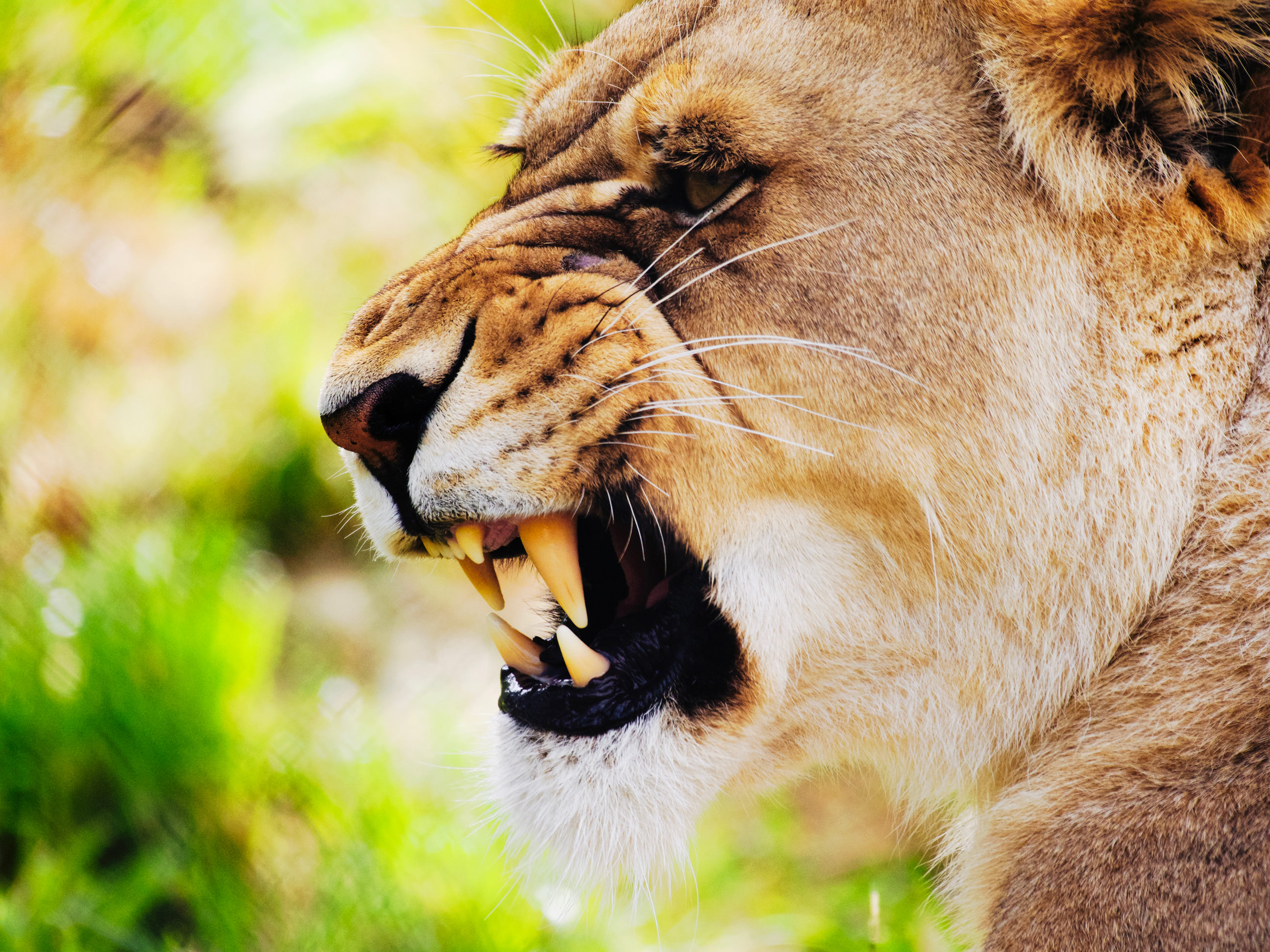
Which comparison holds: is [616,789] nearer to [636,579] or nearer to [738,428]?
[636,579]

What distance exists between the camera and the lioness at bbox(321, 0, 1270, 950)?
152 cm

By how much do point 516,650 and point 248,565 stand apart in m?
2.09

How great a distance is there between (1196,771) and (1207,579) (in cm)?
25

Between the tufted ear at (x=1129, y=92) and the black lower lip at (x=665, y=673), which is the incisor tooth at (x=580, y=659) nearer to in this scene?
the black lower lip at (x=665, y=673)

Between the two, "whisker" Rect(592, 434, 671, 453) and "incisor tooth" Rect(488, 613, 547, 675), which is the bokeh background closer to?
"incisor tooth" Rect(488, 613, 547, 675)

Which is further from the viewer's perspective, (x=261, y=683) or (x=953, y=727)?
(x=261, y=683)

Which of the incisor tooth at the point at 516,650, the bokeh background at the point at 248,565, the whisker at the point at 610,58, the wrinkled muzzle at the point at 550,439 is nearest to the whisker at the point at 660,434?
the wrinkled muzzle at the point at 550,439

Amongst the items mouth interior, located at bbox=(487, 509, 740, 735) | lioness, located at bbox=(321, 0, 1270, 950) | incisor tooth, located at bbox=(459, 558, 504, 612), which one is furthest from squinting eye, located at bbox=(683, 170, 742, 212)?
incisor tooth, located at bbox=(459, 558, 504, 612)

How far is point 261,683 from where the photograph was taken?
10.3 feet

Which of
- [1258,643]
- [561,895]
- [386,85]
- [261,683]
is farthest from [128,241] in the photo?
[1258,643]

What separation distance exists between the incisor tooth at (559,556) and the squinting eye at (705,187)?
45 centimetres

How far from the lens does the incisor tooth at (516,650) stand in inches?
68.5

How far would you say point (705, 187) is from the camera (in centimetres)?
165

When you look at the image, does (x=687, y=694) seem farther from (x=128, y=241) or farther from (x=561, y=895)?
(x=128, y=241)
